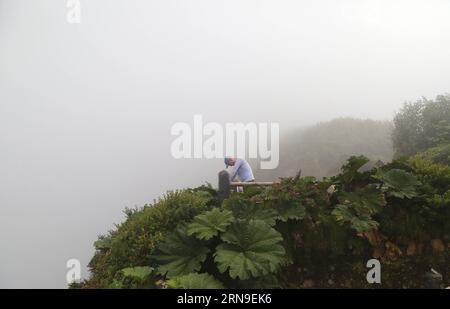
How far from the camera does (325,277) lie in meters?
5.11

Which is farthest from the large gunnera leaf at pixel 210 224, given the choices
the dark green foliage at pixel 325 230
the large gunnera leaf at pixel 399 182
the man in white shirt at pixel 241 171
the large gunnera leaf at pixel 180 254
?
the man in white shirt at pixel 241 171

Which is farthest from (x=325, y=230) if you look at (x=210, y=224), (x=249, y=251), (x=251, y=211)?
(x=210, y=224)

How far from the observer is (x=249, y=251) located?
4117mm

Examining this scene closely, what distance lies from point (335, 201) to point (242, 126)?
54.3 m

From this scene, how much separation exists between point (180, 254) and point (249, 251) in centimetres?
95

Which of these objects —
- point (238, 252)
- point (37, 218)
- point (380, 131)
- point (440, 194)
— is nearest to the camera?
point (238, 252)

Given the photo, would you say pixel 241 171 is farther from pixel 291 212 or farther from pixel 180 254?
pixel 180 254

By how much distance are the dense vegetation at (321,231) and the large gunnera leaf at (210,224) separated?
0.05 feet

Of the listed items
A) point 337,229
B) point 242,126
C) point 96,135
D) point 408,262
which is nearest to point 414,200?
point 408,262

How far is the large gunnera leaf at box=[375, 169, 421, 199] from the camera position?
5254mm

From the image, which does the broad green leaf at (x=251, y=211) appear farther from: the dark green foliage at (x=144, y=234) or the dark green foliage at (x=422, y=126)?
the dark green foliage at (x=422, y=126)

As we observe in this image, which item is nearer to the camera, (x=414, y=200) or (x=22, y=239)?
(x=414, y=200)
